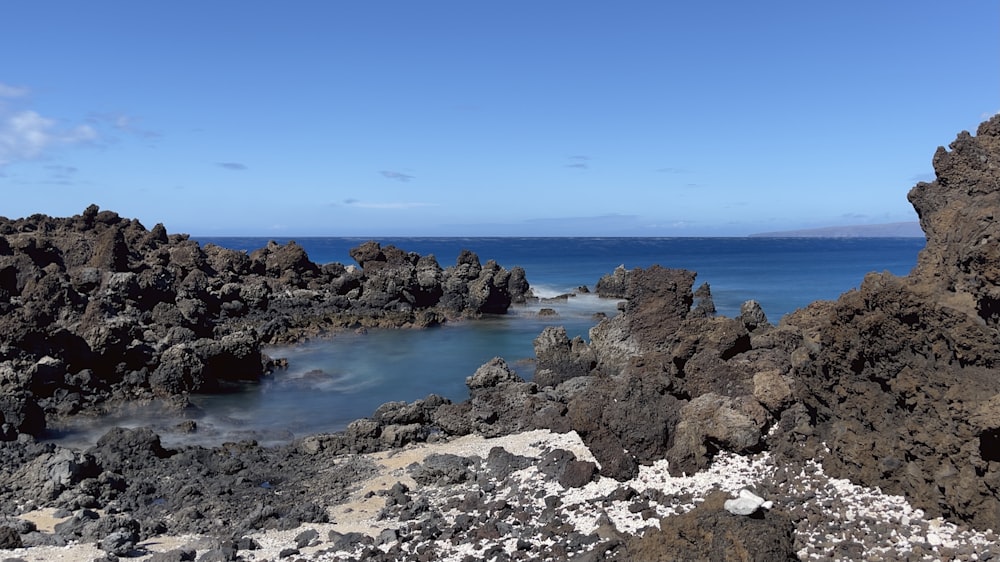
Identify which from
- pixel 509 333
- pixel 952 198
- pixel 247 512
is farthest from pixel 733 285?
pixel 247 512

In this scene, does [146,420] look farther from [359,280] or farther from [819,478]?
Answer: [359,280]

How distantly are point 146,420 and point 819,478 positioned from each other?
18324 millimetres

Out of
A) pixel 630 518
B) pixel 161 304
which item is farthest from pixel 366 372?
pixel 630 518

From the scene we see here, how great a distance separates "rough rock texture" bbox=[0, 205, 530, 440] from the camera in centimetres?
2306

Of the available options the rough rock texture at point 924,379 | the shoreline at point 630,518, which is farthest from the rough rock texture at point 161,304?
the rough rock texture at point 924,379

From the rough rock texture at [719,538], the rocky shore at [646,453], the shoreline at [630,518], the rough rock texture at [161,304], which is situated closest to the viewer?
the rough rock texture at [719,538]

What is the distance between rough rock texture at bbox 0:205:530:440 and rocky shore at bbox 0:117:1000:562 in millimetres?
319

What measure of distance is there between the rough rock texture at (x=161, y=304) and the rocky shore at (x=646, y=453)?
0.32 meters

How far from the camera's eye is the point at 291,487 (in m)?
15.1

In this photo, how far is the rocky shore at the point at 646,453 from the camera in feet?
31.2

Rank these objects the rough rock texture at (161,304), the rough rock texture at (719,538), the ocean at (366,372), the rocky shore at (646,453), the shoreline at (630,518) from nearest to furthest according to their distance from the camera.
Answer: the rough rock texture at (719,538)
the shoreline at (630,518)
the rocky shore at (646,453)
the ocean at (366,372)
the rough rock texture at (161,304)

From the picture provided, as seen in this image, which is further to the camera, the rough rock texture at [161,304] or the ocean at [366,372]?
the rough rock texture at [161,304]

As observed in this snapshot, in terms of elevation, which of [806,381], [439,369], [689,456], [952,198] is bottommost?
[439,369]

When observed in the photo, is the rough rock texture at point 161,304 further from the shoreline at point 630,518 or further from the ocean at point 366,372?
the shoreline at point 630,518
